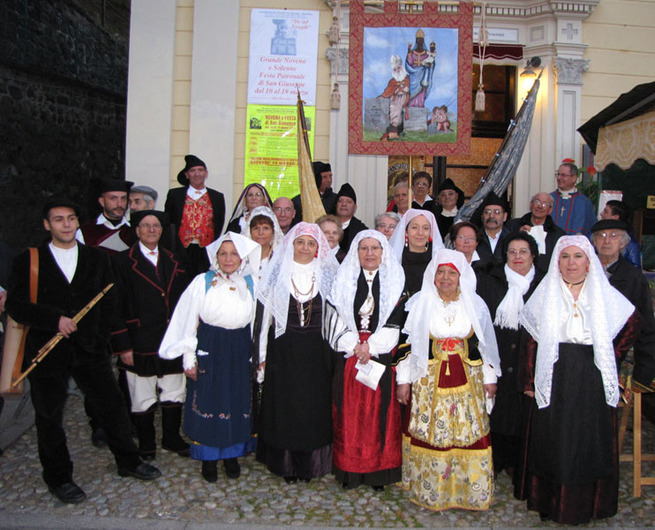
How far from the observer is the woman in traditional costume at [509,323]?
154 inches

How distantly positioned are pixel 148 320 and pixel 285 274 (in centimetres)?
106

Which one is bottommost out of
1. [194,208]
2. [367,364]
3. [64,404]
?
[64,404]

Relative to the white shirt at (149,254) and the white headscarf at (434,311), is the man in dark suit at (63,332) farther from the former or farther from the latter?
the white headscarf at (434,311)

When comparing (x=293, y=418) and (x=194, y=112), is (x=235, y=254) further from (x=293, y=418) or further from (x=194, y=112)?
(x=194, y=112)

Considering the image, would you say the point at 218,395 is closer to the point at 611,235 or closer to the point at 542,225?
the point at 611,235

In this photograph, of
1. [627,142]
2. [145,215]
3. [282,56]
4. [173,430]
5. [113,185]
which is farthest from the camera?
[282,56]

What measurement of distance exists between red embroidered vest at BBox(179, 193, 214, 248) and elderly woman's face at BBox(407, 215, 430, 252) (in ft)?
7.42

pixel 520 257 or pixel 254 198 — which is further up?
pixel 254 198

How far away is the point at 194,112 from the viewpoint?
7375 mm

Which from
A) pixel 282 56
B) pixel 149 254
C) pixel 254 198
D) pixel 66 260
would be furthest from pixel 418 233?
pixel 282 56

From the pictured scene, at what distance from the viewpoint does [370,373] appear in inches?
145

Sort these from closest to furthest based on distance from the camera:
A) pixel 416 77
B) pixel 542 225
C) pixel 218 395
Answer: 1. pixel 218 395
2. pixel 542 225
3. pixel 416 77

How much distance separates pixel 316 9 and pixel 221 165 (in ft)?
7.40

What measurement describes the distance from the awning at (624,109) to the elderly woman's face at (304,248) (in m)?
3.67
